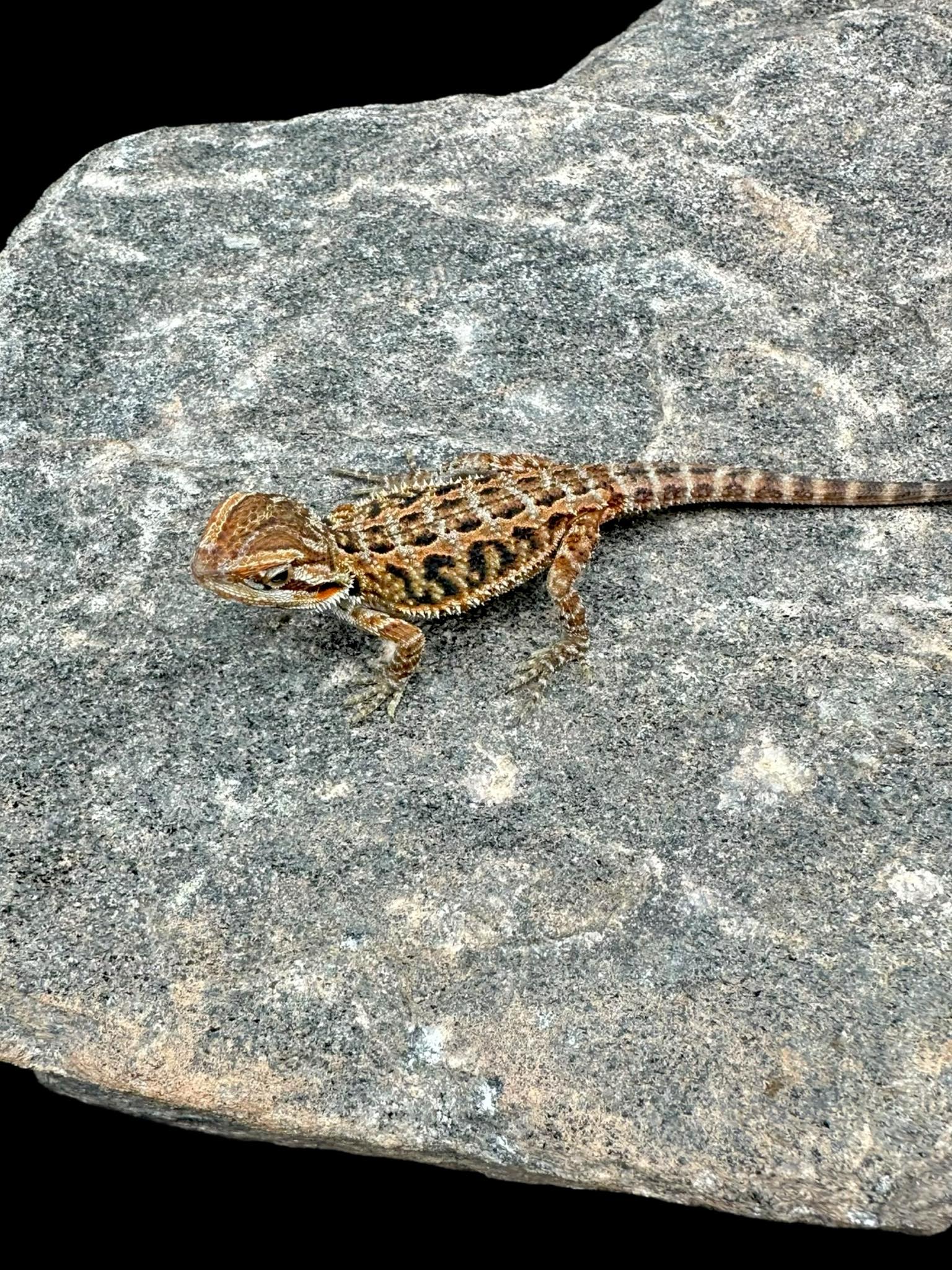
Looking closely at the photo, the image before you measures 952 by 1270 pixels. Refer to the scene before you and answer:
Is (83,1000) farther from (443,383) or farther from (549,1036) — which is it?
(443,383)

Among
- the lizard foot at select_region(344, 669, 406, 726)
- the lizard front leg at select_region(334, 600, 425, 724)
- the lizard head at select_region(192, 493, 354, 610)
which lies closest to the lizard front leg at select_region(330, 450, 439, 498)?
the lizard head at select_region(192, 493, 354, 610)

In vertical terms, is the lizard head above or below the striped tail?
above

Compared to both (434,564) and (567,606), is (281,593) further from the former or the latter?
(567,606)

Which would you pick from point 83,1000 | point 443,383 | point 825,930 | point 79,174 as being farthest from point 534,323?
point 83,1000

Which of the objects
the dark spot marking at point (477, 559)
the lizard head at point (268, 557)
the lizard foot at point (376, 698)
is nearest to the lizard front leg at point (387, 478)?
the dark spot marking at point (477, 559)

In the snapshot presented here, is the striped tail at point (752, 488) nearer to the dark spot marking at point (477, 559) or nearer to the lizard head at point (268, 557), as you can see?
the dark spot marking at point (477, 559)

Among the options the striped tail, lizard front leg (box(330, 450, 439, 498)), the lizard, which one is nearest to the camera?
the lizard

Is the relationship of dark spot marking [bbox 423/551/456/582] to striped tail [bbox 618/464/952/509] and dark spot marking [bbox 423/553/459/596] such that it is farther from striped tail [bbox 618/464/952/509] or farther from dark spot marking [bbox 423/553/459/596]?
striped tail [bbox 618/464/952/509]

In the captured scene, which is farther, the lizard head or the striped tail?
the striped tail

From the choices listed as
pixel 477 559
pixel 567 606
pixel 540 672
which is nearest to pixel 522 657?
pixel 540 672
